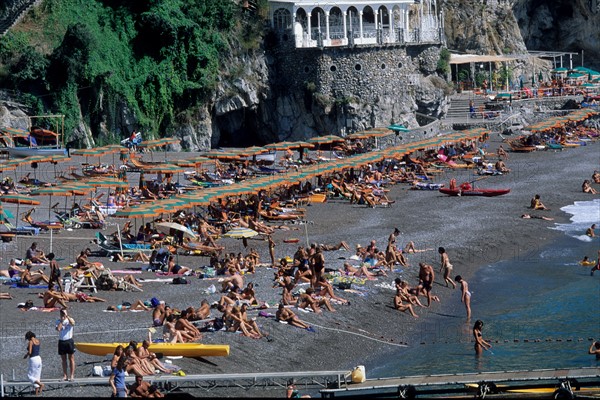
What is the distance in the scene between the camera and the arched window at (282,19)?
62869 millimetres

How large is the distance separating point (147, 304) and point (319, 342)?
3.94m

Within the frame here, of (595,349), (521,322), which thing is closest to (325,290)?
(521,322)

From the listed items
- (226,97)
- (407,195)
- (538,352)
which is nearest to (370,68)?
(226,97)

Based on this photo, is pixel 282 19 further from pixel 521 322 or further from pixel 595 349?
pixel 595 349

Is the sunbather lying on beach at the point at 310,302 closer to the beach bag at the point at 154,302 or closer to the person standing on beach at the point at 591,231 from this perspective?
the beach bag at the point at 154,302

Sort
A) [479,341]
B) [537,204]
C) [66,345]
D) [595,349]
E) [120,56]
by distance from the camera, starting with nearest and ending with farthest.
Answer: [66,345], [595,349], [479,341], [537,204], [120,56]

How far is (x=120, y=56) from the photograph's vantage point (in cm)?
5744

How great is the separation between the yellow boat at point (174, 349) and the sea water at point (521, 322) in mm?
3603

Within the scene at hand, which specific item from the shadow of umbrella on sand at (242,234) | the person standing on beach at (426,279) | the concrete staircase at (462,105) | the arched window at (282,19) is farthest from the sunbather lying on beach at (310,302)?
the concrete staircase at (462,105)

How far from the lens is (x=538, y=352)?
28.2 metres

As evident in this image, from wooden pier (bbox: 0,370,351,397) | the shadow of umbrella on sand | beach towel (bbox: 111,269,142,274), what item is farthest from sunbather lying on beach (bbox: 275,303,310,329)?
the shadow of umbrella on sand

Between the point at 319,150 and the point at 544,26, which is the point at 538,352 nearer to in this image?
the point at 319,150

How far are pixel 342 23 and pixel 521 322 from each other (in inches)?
1351

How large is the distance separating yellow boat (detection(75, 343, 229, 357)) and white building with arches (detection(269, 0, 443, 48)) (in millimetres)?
38775
